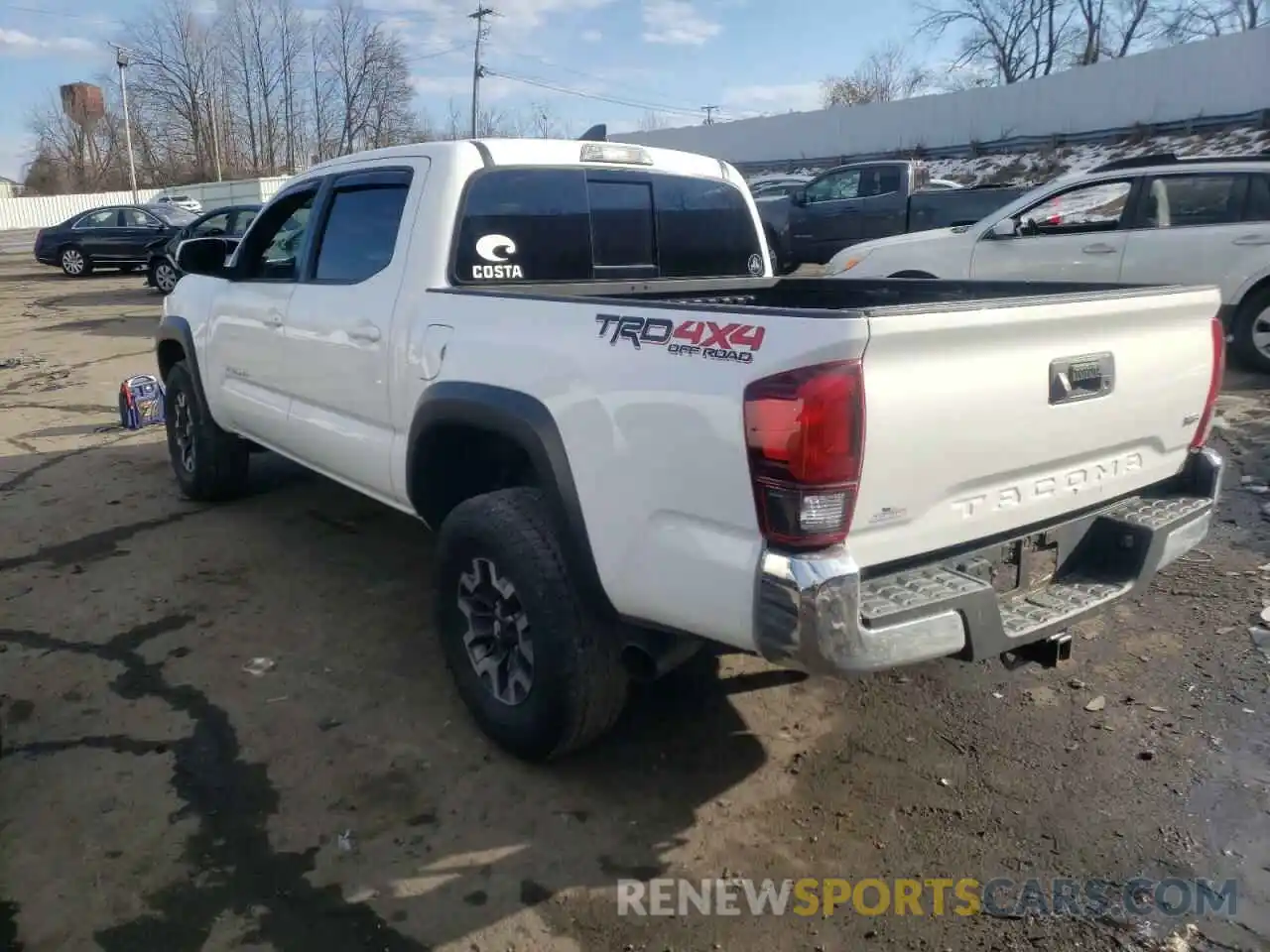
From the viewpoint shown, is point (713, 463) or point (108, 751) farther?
point (108, 751)

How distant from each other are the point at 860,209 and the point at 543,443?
1272 cm

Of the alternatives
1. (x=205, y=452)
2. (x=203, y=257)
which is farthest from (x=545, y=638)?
(x=205, y=452)

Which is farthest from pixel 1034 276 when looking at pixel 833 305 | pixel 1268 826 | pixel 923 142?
pixel 923 142

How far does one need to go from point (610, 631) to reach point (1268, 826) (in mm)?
2002

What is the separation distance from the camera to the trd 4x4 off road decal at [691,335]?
235cm

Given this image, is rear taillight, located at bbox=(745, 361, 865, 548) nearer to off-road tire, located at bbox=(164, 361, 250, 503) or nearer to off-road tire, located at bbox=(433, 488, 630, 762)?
off-road tire, located at bbox=(433, 488, 630, 762)

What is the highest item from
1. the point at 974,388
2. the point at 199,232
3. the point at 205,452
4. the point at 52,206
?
Answer: the point at 52,206

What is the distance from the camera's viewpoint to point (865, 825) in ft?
9.71

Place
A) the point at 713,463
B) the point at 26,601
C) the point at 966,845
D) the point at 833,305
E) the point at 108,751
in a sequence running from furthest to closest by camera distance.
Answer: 1. the point at 26,601
2. the point at 833,305
3. the point at 108,751
4. the point at 966,845
5. the point at 713,463

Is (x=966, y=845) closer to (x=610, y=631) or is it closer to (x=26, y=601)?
(x=610, y=631)

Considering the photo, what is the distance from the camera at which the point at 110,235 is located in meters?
23.5

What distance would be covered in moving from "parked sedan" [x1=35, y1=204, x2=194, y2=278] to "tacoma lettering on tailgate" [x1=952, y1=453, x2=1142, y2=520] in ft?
78.6

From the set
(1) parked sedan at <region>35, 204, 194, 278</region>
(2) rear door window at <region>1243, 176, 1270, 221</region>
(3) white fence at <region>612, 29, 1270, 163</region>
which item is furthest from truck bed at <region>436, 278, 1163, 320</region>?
(3) white fence at <region>612, 29, 1270, 163</region>

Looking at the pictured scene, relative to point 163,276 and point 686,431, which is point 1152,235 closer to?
point 686,431
